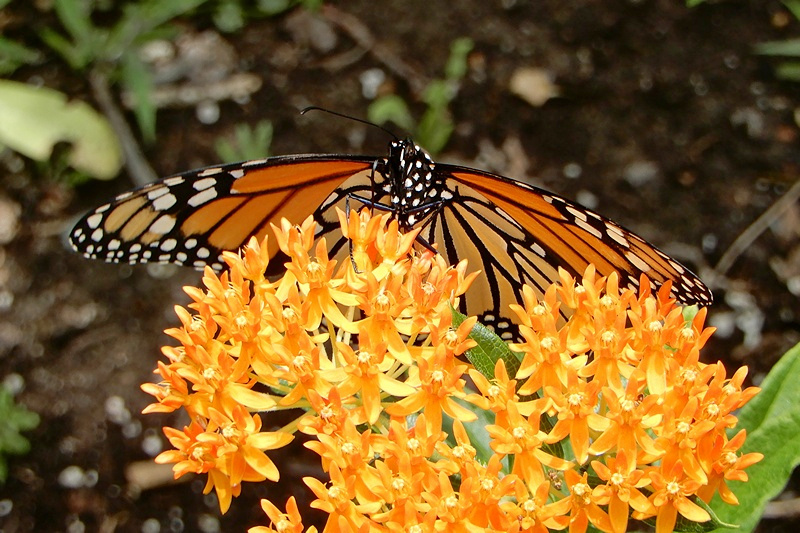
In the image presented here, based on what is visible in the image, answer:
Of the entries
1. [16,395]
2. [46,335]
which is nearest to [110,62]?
[46,335]

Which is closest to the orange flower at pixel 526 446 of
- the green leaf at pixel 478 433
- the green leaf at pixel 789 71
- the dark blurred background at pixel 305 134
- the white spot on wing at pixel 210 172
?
the green leaf at pixel 478 433

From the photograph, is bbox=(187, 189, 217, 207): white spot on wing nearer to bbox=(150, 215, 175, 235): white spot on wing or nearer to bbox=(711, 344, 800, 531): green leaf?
bbox=(150, 215, 175, 235): white spot on wing

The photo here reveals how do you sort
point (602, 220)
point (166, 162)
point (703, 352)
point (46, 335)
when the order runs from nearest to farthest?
1. point (602, 220)
2. point (703, 352)
3. point (46, 335)
4. point (166, 162)

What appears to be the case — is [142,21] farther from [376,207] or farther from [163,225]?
[376,207]

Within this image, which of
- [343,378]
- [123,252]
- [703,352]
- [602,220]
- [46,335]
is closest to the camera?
[343,378]

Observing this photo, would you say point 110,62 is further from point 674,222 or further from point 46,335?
point 674,222

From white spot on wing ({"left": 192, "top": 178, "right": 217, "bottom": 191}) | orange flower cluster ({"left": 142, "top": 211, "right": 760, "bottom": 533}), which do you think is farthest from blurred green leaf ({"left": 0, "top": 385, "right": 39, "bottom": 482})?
orange flower cluster ({"left": 142, "top": 211, "right": 760, "bottom": 533})

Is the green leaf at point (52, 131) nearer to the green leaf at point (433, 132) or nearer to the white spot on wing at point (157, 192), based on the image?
the green leaf at point (433, 132)

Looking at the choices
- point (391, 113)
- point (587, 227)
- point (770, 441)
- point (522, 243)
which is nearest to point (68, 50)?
point (391, 113)
